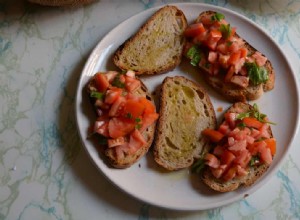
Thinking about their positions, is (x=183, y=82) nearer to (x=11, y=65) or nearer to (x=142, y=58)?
(x=142, y=58)

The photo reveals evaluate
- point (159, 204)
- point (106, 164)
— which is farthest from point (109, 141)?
point (159, 204)

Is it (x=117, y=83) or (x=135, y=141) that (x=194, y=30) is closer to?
(x=117, y=83)

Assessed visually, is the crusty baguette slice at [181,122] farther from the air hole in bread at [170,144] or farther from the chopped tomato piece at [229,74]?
the chopped tomato piece at [229,74]

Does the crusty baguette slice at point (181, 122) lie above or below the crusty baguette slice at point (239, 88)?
below

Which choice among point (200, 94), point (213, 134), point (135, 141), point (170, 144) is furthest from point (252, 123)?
point (135, 141)

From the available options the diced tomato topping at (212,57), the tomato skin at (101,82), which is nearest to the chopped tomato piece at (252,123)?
the diced tomato topping at (212,57)

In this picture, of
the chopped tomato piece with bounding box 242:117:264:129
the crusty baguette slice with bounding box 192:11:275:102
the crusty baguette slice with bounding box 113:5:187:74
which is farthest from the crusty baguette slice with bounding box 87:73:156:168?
the chopped tomato piece with bounding box 242:117:264:129

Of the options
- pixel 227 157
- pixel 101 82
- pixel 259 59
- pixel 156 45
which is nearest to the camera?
pixel 227 157
